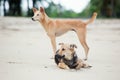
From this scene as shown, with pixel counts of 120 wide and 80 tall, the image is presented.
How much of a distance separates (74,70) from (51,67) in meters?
0.69

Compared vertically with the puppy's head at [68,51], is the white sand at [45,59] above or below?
below

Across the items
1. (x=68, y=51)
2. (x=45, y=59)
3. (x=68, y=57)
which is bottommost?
(x=45, y=59)

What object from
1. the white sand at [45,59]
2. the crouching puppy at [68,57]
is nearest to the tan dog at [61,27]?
the white sand at [45,59]

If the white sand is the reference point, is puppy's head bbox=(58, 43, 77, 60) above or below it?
above

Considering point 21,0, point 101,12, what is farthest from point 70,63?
point 101,12

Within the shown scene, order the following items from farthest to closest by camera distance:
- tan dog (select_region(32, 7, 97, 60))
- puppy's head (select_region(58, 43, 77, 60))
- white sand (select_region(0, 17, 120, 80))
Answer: tan dog (select_region(32, 7, 97, 60)) < puppy's head (select_region(58, 43, 77, 60)) < white sand (select_region(0, 17, 120, 80))

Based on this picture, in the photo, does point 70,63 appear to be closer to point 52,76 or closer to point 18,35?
point 52,76

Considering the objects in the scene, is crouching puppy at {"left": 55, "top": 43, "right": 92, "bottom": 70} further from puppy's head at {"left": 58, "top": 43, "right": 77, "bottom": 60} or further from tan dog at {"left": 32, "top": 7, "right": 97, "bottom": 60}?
tan dog at {"left": 32, "top": 7, "right": 97, "bottom": 60}

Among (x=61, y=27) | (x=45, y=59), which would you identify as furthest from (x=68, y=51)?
(x=61, y=27)

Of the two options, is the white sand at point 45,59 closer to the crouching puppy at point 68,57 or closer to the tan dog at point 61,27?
the crouching puppy at point 68,57

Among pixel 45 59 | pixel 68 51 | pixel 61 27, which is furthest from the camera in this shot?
pixel 61 27

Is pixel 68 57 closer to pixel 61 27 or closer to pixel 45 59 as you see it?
pixel 45 59

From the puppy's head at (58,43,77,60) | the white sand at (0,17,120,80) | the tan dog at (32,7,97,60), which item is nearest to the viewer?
the white sand at (0,17,120,80)

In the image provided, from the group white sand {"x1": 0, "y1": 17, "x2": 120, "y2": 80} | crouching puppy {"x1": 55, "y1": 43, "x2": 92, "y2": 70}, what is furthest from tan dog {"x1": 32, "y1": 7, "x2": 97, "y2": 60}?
crouching puppy {"x1": 55, "y1": 43, "x2": 92, "y2": 70}
